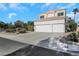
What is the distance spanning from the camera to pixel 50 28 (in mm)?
2900

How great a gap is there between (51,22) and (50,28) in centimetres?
11

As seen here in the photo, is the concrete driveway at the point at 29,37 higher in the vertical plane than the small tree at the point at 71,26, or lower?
lower

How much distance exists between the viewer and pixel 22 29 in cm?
289

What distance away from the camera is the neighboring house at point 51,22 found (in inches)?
112

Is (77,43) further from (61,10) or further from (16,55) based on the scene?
(16,55)

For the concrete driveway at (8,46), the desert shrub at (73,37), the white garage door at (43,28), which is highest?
the white garage door at (43,28)

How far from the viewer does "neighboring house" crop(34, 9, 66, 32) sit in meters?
2.83

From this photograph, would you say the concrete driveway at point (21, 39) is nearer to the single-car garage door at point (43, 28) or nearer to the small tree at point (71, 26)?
the single-car garage door at point (43, 28)

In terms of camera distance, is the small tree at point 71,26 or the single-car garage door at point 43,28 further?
the single-car garage door at point 43,28

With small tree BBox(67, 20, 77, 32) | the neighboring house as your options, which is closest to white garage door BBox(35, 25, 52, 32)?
the neighboring house

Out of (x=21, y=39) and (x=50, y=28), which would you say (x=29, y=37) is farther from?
(x=50, y=28)

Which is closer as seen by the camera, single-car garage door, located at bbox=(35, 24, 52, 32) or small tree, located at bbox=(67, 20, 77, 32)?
small tree, located at bbox=(67, 20, 77, 32)

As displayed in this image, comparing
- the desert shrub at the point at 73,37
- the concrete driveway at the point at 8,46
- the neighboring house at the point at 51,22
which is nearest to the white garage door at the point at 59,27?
the neighboring house at the point at 51,22

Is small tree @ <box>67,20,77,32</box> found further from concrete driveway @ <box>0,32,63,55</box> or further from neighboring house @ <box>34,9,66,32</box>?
concrete driveway @ <box>0,32,63,55</box>
